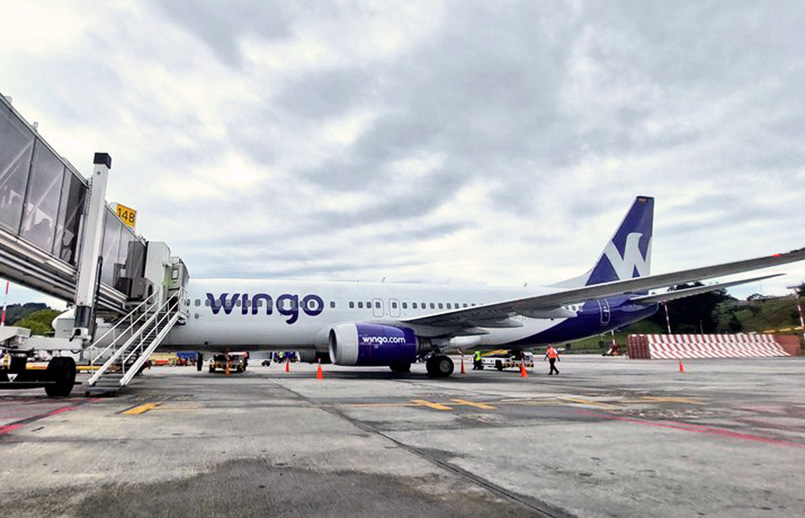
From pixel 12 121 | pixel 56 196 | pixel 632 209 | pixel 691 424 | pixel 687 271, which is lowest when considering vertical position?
pixel 691 424

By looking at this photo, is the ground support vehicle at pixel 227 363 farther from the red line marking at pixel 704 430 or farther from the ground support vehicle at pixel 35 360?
the red line marking at pixel 704 430

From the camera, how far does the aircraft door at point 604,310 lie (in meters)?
19.2

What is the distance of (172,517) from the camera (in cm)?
245

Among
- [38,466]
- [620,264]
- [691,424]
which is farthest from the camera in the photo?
[620,264]

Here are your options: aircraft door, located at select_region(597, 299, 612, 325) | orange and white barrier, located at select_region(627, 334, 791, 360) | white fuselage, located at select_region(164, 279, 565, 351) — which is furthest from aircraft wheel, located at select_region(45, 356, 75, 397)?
orange and white barrier, located at select_region(627, 334, 791, 360)

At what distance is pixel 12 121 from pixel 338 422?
637cm

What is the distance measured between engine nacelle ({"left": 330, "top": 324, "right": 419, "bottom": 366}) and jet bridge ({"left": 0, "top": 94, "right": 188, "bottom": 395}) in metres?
5.04

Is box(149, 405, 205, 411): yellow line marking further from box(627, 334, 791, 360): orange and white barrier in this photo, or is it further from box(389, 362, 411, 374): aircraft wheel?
box(627, 334, 791, 360): orange and white barrier

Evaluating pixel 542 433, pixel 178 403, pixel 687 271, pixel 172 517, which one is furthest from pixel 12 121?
pixel 687 271

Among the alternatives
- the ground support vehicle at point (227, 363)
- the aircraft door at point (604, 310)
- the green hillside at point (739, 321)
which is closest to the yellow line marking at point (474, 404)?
the ground support vehicle at point (227, 363)

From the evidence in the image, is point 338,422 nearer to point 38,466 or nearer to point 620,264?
point 38,466

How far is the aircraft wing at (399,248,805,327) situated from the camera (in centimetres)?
1027

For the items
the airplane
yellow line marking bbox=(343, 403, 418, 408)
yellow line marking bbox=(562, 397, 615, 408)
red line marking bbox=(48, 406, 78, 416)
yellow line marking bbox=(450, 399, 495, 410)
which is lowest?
yellow line marking bbox=(562, 397, 615, 408)

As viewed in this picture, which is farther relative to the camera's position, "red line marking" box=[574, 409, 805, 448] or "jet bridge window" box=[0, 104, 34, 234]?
"jet bridge window" box=[0, 104, 34, 234]
